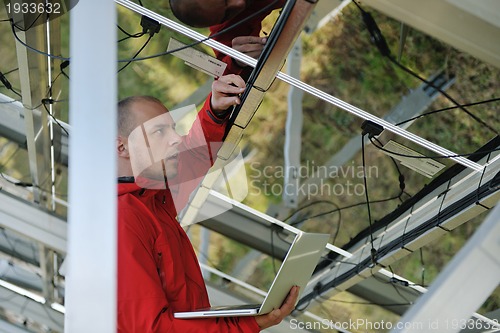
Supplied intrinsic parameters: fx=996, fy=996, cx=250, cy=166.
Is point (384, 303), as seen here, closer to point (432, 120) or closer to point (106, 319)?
point (432, 120)

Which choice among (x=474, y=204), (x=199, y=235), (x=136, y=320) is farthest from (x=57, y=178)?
(x=136, y=320)

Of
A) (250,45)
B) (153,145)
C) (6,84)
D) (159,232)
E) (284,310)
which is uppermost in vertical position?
(6,84)

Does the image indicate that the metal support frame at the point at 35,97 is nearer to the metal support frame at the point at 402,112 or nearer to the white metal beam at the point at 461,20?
the metal support frame at the point at 402,112

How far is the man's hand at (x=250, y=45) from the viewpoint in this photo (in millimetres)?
2719

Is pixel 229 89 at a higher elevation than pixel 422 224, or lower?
lower

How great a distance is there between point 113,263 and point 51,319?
416 centimetres

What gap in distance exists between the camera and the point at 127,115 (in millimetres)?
2799

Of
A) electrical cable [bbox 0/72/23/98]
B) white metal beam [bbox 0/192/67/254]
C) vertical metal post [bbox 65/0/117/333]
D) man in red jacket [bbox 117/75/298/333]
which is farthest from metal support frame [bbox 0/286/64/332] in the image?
vertical metal post [bbox 65/0/117/333]

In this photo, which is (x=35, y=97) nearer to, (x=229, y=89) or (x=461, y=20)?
(x=229, y=89)

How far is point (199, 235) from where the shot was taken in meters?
5.40

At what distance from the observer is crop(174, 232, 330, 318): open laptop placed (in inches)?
90.9

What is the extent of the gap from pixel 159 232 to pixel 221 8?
61 centimetres

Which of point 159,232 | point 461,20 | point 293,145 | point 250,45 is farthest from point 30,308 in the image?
point 461,20

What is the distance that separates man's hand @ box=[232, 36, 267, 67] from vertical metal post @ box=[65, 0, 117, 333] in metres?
1.24
